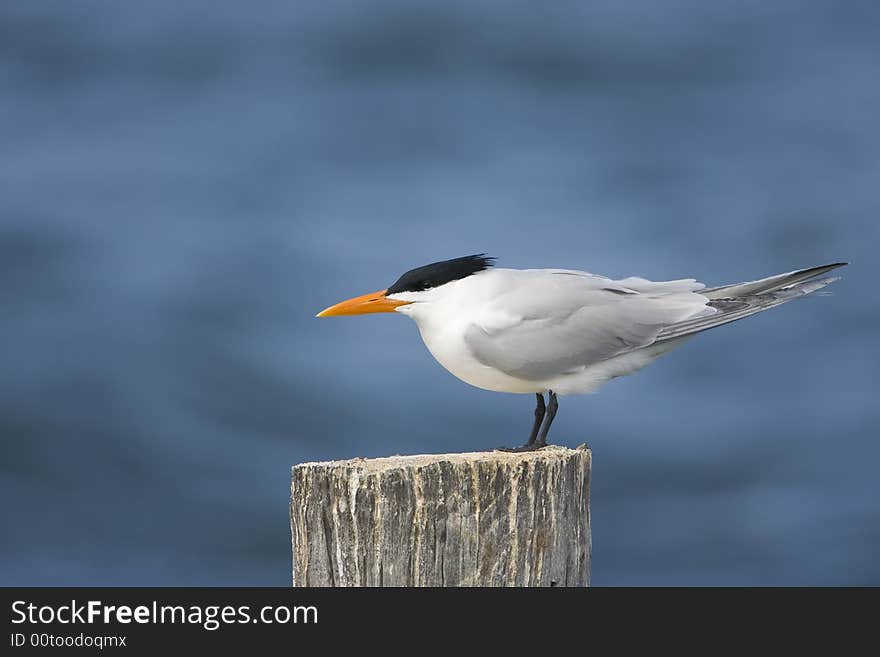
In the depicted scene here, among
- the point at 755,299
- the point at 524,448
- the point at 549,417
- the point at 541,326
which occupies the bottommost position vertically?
the point at 524,448

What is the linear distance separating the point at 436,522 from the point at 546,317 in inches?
62.7

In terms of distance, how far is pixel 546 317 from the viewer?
5.23 metres

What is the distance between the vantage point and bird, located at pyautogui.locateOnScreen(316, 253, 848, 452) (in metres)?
5.13

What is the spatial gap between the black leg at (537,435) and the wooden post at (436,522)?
23.3 inches

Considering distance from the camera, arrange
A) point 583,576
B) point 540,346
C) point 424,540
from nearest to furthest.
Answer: point 424,540, point 583,576, point 540,346

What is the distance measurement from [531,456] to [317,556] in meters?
0.84

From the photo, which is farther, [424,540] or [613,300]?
[613,300]

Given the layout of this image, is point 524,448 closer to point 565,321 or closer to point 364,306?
point 565,321

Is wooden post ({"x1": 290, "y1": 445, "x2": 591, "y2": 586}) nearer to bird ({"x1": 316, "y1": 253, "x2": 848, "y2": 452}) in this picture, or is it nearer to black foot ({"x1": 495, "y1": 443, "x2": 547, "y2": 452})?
black foot ({"x1": 495, "y1": 443, "x2": 547, "y2": 452})

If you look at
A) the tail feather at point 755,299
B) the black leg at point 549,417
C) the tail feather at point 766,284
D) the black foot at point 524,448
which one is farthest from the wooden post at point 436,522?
the tail feather at point 766,284

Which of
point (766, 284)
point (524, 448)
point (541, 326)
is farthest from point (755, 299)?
point (524, 448)

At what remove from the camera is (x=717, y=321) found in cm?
531
